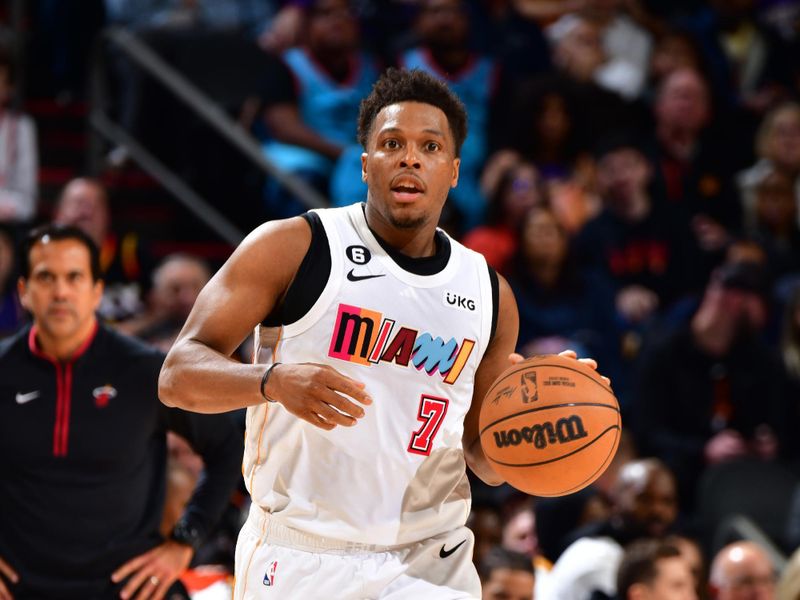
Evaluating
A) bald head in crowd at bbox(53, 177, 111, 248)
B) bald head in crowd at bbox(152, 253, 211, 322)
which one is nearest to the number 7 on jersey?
bald head in crowd at bbox(152, 253, 211, 322)

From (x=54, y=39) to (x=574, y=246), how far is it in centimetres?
395

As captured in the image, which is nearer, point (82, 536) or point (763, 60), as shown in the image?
point (82, 536)

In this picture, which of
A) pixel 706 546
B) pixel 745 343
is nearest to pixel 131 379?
pixel 706 546

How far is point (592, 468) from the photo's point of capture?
3766 millimetres

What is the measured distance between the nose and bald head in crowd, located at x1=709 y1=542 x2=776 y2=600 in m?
3.53

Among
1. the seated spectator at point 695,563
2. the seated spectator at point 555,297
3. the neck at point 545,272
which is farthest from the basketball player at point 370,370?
the neck at point 545,272

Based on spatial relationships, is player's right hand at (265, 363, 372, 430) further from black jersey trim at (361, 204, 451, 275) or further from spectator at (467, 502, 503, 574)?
spectator at (467, 502, 503, 574)

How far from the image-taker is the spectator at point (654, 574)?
5.88m

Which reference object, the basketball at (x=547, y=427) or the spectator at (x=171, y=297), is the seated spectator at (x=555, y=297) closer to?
the spectator at (x=171, y=297)

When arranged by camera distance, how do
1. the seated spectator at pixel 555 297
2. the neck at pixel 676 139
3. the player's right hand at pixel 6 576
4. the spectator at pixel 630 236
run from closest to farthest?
the player's right hand at pixel 6 576, the seated spectator at pixel 555 297, the spectator at pixel 630 236, the neck at pixel 676 139

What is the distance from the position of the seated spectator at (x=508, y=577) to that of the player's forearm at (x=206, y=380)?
2.62 meters

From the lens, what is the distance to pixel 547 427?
12.2 ft

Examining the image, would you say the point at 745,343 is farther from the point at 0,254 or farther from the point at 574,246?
the point at 0,254

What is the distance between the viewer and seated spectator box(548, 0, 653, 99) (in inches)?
423
